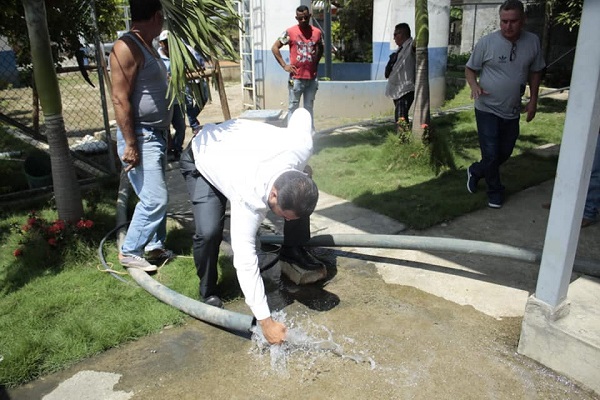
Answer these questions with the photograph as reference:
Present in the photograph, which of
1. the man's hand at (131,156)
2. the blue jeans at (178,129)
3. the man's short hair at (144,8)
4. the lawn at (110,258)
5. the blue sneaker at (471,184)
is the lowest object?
the lawn at (110,258)

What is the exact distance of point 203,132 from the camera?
10.8 feet

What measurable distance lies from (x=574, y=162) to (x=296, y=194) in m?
1.36

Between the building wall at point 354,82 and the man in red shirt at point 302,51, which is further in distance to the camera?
the building wall at point 354,82

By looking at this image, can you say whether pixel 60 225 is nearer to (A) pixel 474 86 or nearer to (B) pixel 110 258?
(B) pixel 110 258

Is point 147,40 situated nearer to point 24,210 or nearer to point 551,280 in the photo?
point 24,210

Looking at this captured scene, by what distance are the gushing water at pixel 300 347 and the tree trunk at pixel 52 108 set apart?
2.07 metres

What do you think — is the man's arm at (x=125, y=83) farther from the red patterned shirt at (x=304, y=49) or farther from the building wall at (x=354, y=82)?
the building wall at (x=354, y=82)

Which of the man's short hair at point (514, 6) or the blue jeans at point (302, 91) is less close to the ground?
the man's short hair at point (514, 6)

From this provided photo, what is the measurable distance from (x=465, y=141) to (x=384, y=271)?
14.8 ft

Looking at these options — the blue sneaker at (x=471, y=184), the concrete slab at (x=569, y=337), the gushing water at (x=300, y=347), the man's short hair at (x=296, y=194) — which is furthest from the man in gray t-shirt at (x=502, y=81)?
the man's short hair at (x=296, y=194)

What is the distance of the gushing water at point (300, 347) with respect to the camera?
113 inches

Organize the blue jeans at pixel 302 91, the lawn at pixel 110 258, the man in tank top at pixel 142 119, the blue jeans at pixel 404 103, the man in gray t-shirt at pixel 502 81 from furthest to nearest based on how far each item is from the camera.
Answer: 1. the blue jeans at pixel 302 91
2. the blue jeans at pixel 404 103
3. the man in gray t-shirt at pixel 502 81
4. the man in tank top at pixel 142 119
5. the lawn at pixel 110 258

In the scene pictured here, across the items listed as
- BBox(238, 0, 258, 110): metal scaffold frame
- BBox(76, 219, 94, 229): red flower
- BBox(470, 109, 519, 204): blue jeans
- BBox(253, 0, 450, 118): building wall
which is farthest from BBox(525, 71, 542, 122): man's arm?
BBox(238, 0, 258, 110): metal scaffold frame

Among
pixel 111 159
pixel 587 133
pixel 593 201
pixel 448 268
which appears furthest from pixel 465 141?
pixel 587 133
